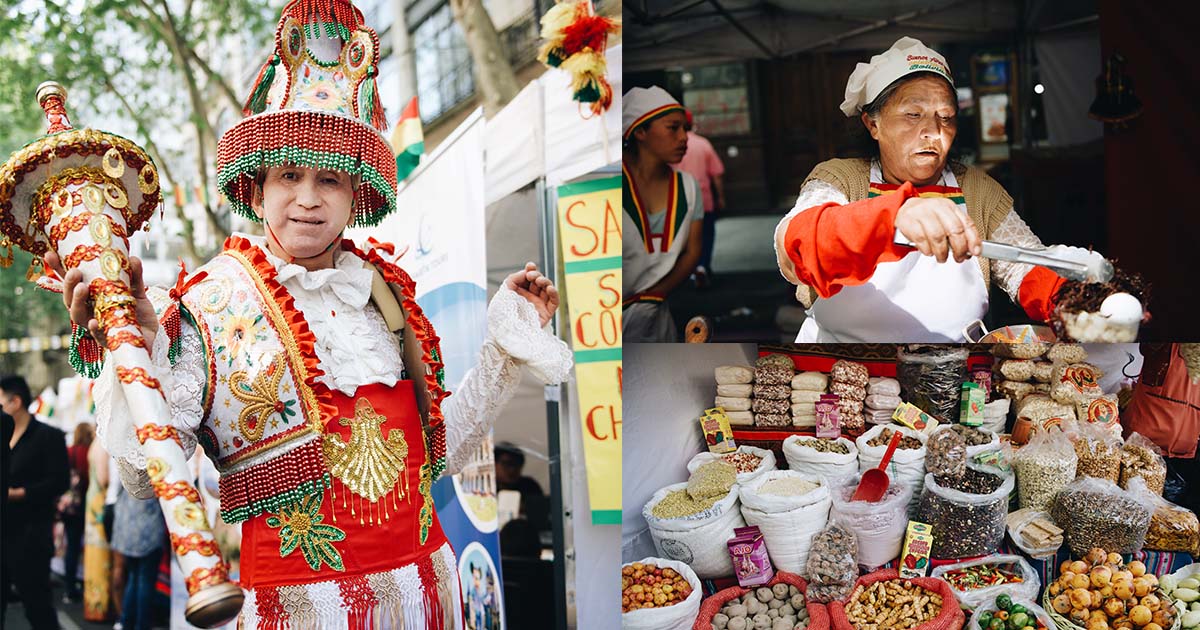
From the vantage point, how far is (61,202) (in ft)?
6.13

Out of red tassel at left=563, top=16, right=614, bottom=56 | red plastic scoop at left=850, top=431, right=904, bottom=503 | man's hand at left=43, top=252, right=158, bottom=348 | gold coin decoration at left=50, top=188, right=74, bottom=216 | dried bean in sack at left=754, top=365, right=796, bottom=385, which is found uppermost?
red tassel at left=563, top=16, right=614, bottom=56

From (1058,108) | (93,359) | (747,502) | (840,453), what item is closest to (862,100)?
(1058,108)

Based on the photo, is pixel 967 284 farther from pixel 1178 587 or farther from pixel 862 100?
pixel 1178 587

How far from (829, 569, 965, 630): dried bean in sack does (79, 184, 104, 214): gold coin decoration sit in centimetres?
192

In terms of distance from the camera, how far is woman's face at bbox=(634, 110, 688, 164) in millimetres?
2684

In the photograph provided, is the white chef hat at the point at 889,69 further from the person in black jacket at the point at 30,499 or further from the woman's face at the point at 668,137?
the person in black jacket at the point at 30,499

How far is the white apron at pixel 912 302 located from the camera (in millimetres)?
2355

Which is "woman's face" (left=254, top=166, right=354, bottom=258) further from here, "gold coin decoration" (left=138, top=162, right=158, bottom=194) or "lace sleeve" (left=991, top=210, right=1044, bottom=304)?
"lace sleeve" (left=991, top=210, right=1044, bottom=304)

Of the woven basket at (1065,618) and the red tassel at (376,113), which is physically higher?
the red tassel at (376,113)

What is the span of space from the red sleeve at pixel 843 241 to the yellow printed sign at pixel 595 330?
84 cm

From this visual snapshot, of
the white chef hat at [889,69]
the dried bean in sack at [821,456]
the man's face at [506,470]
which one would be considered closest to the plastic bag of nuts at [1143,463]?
the dried bean in sack at [821,456]

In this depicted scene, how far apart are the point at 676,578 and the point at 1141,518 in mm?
1148

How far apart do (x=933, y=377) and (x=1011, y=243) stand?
376 millimetres

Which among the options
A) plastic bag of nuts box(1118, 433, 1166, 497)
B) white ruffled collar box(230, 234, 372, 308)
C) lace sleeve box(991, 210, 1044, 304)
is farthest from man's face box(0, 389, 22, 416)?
plastic bag of nuts box(1118, 433, 1166, 497)
